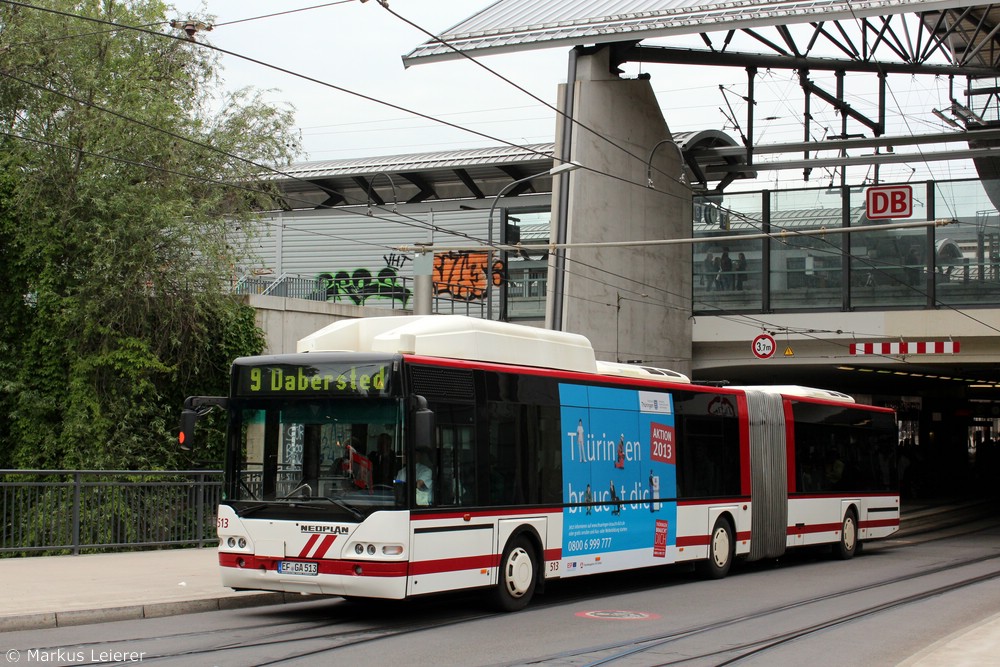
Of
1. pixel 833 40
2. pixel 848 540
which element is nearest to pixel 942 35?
pixel 833 40

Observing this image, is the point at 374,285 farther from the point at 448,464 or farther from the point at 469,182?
the point at 448,464

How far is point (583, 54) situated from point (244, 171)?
11.6 meters

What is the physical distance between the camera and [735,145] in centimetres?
3759

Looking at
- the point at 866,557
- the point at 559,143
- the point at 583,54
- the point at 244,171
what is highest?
the point at 583,54

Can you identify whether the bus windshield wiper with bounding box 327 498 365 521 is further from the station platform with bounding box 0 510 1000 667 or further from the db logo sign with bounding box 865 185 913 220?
the db logo sign with bounding box 865 185 913 220

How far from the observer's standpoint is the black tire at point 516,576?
1306 centimetres

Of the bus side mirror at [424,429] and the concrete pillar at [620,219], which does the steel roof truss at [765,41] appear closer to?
the concrete pillar at [620,219]

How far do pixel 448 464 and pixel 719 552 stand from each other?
7.13 meters

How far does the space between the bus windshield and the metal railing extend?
16.0ft

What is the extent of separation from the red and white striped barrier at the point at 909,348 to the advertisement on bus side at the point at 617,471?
18.9 meters

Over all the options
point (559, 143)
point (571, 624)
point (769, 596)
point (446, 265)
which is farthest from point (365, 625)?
point (446, 265)

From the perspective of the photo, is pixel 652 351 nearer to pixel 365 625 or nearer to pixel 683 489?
pixel 683 489

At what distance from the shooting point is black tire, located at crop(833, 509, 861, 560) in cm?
2222

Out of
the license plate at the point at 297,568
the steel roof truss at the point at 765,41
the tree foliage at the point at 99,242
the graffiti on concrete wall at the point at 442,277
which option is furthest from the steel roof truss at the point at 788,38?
the license plate at the point at 297,568
